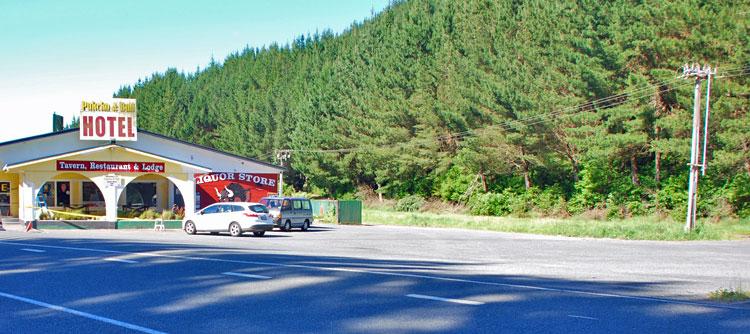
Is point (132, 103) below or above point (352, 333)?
above

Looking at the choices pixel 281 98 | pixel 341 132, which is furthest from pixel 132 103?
pixel 281 98

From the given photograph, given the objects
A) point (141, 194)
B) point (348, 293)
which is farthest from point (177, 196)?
point (348, 293)

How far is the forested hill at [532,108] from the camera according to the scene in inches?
1770

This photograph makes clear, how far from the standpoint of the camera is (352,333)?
10031 mm

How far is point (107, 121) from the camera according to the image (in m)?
43.3

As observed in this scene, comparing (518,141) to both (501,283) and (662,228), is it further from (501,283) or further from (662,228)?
(501,283)

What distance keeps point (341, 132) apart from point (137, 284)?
Answer: 71.9 meters

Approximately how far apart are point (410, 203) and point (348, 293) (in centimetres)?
6222

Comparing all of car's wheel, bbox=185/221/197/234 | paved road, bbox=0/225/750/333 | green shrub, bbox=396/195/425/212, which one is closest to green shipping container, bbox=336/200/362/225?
car's wheel, bbox=185/221/197/234

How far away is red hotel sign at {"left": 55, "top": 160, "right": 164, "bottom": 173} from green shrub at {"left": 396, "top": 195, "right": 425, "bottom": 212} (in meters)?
35.0

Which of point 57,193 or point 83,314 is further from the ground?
point 57,193

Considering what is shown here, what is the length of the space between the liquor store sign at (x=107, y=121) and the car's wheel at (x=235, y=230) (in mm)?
12698

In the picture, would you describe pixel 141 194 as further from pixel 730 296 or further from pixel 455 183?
pixel 730 296

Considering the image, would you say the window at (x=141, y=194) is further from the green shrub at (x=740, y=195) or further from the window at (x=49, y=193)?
the green shrub at (x=740, y=195)
